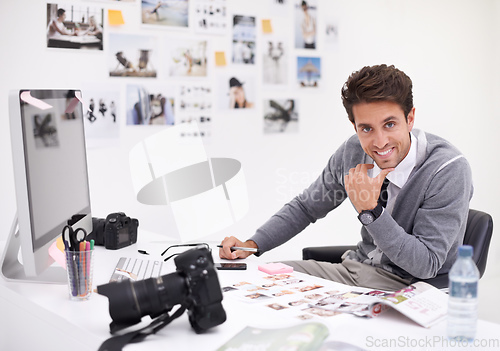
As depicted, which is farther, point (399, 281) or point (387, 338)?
point (399, 281)

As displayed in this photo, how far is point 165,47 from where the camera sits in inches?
124

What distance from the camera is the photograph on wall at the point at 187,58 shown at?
10.4 ft

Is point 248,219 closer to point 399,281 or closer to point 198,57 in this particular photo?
point 198,57

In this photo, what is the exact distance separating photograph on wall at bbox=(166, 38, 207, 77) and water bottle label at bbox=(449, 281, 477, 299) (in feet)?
7.62

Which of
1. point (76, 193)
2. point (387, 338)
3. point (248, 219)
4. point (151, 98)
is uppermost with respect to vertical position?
point (151, 98)

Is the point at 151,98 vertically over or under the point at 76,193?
over

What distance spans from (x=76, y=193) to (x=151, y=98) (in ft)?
4.67

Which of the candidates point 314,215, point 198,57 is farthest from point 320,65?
point 314,215

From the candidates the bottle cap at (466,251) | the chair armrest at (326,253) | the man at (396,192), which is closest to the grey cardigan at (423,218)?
the man at (396,192)

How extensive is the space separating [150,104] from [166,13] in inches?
20.3

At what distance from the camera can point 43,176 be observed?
149 cm

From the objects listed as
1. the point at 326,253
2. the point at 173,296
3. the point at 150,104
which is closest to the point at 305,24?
the point at 150,104

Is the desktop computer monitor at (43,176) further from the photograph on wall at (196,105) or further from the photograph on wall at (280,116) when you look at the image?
the photograph on wall at (280,116)

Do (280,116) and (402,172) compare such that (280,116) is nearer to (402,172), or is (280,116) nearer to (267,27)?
(267,27)
